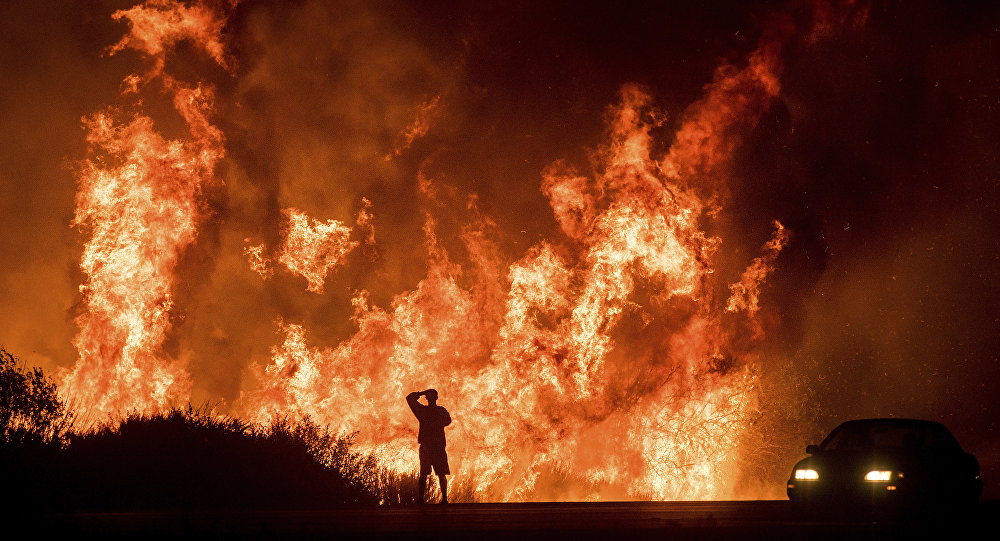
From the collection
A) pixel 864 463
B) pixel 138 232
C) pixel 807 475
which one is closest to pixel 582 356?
pixel 138 232

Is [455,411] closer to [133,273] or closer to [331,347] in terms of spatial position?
[331,347]

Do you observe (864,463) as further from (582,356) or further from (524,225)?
(524,225)

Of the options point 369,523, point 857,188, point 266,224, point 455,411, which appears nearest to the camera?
point 369,523

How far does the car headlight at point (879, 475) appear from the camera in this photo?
1085cm

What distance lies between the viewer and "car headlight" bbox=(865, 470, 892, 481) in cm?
1085

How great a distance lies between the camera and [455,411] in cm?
2447

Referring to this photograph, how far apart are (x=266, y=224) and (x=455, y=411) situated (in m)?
9.41

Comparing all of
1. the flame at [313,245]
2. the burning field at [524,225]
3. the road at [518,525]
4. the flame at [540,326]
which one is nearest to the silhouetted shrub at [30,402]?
the road at [518,525]

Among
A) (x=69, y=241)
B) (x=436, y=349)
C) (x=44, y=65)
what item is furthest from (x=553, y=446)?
(x=44, y=65)

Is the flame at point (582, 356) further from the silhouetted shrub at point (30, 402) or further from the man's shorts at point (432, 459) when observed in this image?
the man's shorts at point (432, 459)

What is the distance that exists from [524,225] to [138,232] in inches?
411

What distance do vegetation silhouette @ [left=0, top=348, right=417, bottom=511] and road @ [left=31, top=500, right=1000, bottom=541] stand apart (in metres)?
2.82

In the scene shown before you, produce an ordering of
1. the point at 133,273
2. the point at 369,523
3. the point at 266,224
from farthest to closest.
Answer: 1. the point at 266,224
2. the point at 133,273
3. the point at 369,523

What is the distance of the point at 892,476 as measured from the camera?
10.8 m
